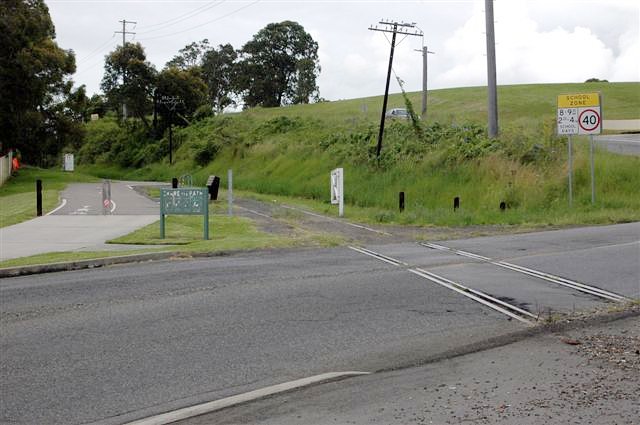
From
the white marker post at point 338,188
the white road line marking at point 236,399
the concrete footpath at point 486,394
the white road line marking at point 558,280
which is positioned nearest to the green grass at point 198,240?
the white marker post at point 338,188

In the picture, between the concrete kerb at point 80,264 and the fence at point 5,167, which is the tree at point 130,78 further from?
the concrete kerb at point 80,264

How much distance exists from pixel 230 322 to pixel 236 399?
8.51ft

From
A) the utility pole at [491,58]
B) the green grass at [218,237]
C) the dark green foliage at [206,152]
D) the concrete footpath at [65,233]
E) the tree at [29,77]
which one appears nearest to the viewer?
the green grass at [218,237]

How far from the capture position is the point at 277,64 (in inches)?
3890

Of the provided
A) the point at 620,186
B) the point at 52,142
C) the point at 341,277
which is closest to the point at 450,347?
the point at 341,277

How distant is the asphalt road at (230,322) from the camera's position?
20.7 feet

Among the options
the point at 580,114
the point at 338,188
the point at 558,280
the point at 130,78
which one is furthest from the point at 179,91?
the point at 558,280

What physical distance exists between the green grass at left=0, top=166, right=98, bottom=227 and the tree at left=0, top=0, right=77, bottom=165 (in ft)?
8.72

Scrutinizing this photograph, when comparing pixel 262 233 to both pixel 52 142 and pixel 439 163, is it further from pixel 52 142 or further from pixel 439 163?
pixel 52 142

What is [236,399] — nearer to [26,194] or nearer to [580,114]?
[580,114]

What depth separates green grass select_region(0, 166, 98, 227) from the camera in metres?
24.8

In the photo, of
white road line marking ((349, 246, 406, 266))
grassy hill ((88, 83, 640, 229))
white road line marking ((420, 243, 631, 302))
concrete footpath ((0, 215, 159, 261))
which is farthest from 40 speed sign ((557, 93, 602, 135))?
concrete footpath ((0, 215, 159, 261))

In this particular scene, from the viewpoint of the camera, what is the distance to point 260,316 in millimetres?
8711

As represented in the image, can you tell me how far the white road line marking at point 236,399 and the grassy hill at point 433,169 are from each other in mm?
15642
